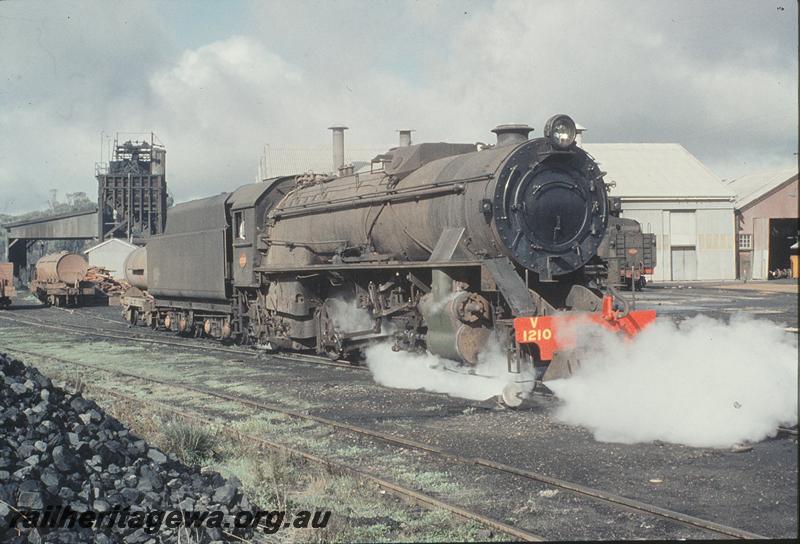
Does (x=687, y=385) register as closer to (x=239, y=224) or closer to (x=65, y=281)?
(x=239, y=224)

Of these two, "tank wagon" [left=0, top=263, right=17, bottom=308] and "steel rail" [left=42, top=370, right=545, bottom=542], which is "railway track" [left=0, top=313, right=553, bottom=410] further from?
"tank wagon" [left=0, top=263, right=17, bottom=308]

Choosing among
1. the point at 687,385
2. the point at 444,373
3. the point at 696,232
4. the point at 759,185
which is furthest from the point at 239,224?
the point at 759,185

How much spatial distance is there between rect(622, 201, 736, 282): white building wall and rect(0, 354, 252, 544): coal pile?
41555 mm

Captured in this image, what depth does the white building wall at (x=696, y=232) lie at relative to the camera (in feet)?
150

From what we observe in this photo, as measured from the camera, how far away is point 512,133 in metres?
11.6

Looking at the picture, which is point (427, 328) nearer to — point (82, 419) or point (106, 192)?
point (82, 419)

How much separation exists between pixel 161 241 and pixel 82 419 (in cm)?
1566

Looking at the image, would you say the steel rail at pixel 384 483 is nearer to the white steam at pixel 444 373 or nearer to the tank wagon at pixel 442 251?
the tank wagon at pixel 442 251

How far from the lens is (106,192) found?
55.6 meters

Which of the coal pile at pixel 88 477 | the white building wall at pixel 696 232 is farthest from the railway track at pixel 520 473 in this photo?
the white building wall at pixel 696 232

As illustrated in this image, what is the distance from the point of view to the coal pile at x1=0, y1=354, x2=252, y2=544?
18.2 ft

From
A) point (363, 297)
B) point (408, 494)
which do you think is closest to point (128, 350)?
point (363, 297)

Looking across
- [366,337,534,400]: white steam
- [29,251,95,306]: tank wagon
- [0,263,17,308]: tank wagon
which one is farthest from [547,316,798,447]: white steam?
[0,263,17,308]: tank wagon

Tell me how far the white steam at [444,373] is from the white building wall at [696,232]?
35.2 meters
